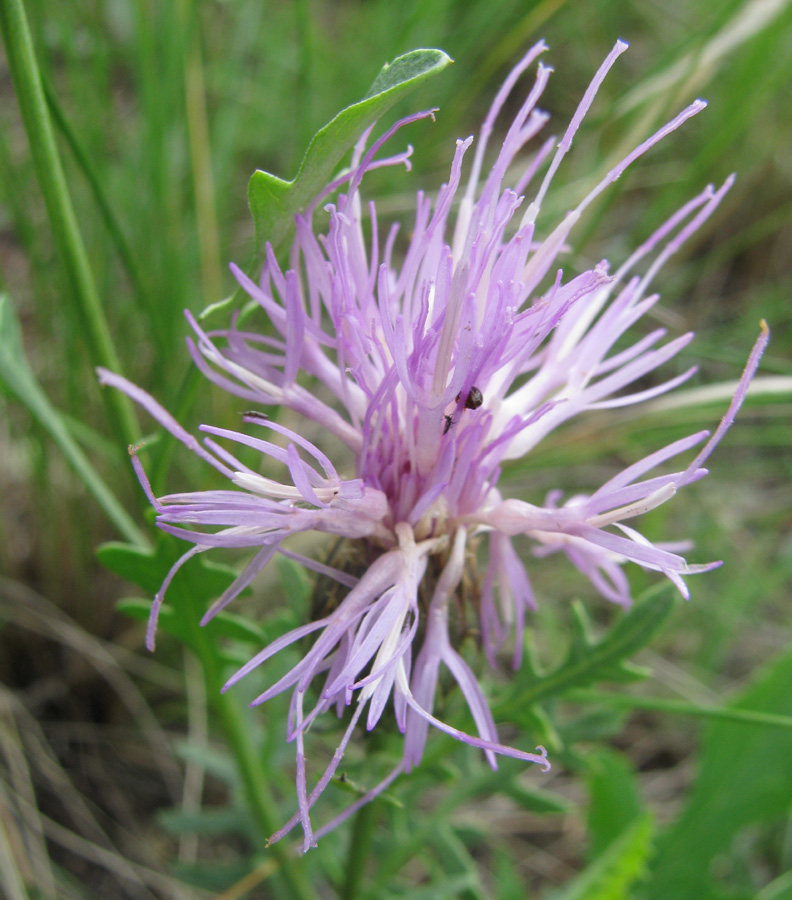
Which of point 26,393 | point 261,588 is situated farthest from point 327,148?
point 261,588

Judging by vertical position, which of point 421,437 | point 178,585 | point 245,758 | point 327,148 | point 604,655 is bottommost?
point 245,758

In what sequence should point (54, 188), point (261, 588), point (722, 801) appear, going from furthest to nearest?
point (261, 588) → point (722, 801) → point (54, 188)

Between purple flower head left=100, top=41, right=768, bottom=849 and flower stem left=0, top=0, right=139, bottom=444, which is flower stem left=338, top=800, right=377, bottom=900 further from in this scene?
flower stem left=0, top=0, right=139, bottom=444

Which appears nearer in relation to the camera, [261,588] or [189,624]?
[189,624]

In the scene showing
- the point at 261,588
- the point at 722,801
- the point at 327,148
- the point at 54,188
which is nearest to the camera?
the point at 327,148

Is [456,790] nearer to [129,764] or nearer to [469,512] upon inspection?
[469,512]

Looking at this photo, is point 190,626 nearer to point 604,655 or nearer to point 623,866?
point 604,655

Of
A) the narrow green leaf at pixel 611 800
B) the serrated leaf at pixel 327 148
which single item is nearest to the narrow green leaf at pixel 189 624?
the serrated leaf at pixel 327 148

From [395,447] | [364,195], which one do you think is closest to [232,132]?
[364,195]
